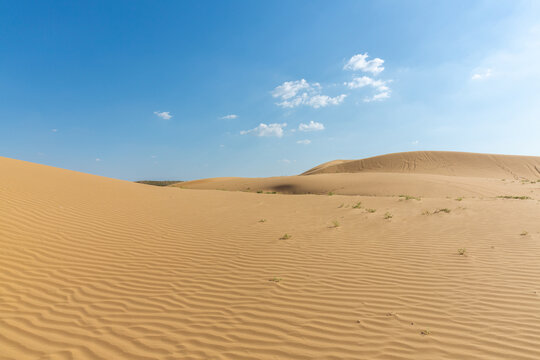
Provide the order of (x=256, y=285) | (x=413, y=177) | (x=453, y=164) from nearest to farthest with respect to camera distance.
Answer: (x=256, y=285) < (x=413, y=177) < (x=453, y=164)

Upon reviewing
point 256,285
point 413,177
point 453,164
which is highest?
point 453,164

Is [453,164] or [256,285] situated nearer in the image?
[256,285]

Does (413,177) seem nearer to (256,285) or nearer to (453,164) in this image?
(453,164)

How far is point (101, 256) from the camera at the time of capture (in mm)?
5512

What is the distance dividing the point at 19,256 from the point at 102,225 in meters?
2.41

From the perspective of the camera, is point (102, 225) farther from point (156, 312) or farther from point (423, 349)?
point (423, 349)

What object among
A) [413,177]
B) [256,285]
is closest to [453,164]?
[413,177]

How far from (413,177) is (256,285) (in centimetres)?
2599

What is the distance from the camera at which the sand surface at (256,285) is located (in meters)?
2.93

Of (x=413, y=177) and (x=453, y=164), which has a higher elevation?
(x=453, y=164)

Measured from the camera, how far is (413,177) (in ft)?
85.0

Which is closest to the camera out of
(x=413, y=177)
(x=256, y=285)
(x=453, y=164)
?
(x=256, y=285)

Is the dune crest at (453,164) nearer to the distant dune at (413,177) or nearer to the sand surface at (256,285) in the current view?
the distant dune at (413,177)

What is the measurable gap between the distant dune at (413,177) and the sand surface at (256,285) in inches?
533
